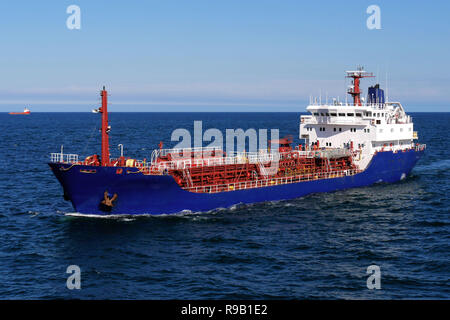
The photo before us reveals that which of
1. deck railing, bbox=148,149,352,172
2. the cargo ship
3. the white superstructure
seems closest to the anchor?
the cargo ship

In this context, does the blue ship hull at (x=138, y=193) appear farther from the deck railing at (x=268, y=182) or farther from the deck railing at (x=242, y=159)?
the deck railing at (x=242, y=159)

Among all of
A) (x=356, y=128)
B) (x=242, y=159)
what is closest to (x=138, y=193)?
(x=242, y=159)

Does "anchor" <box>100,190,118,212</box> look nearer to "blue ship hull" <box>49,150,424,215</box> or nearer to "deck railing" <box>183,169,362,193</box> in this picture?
"blue ship hull" <box>49,150,424,215</box>

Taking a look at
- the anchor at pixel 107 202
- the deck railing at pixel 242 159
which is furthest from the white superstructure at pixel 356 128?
the anchor at pixel 107 202

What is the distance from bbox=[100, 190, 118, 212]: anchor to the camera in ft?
102

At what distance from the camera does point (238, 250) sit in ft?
88.7

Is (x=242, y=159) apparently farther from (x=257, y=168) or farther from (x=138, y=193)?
(x=138, y=193)

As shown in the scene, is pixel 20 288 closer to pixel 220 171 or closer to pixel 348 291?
pixel 348 291

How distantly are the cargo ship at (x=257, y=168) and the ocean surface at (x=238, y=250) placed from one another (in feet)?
3.75

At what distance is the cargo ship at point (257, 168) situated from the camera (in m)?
31.2

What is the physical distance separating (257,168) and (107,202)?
12735 millimetres

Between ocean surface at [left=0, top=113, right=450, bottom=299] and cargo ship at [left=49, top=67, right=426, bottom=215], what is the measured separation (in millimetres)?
1142

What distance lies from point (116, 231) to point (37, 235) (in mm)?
4548
